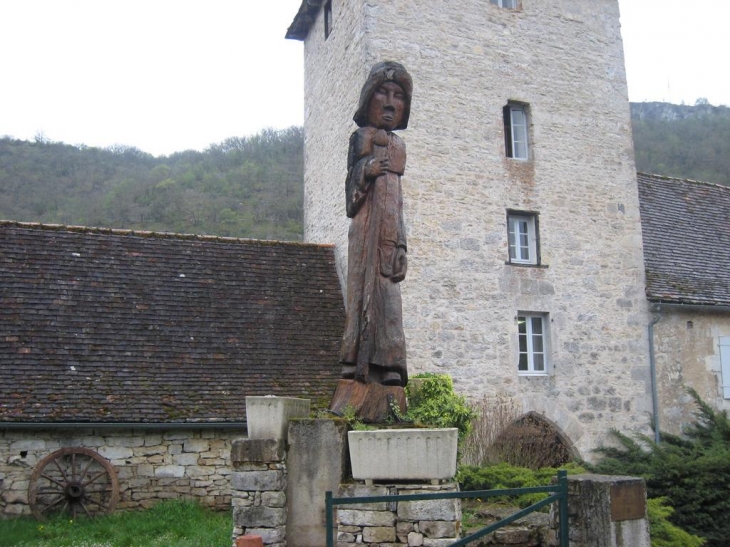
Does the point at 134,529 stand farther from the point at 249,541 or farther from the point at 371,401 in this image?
the point at 371,401

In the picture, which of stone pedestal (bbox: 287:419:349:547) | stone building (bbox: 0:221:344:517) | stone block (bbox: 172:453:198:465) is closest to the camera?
stone pedestal (bbox: 287:419:349:547)

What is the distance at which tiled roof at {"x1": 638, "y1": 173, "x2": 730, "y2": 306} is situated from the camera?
15664mm

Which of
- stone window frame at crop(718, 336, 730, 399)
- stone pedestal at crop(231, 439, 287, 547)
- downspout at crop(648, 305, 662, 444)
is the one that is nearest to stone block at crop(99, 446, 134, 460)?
stone pedestal at crop(231, 439, 287, 547)

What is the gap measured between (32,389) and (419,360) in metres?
6.06

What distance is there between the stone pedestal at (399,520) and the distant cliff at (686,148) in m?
28.2

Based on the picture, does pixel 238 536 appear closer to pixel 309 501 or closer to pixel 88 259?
pixel 309 501

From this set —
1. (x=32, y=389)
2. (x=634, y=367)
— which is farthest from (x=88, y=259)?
(x=634, y=367)

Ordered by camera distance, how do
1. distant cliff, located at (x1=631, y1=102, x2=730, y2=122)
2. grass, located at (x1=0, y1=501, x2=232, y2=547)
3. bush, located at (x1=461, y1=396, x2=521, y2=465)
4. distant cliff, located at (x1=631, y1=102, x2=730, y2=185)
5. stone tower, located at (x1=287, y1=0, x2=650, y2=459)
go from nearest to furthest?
grass, located at (x1=0, y1=501, x2=232, y2=547)
bush, located at (x1=461, y1=396, x2=521, y2=465)
stone tower, located at (x1=287, y1=0, x2=650, y2=459)
distant cliff, located at (x1=631, y1=102, x2=730, y2=185)
distant cliff, located at (x1=631, y1=102, x2=730, y2=122)

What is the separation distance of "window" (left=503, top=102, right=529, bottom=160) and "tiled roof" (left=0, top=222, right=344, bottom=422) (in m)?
4.10

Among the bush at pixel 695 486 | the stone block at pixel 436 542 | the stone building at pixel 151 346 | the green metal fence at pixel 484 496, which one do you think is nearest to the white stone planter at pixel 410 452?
the stone block at pixel 436 542

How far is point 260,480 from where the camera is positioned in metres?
6.77

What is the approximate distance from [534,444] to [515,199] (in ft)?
14.8

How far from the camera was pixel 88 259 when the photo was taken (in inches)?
541

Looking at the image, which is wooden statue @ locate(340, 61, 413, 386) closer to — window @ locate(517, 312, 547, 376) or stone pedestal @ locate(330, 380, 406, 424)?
stone pedestal @ locate(330, 380, 406, 424)
